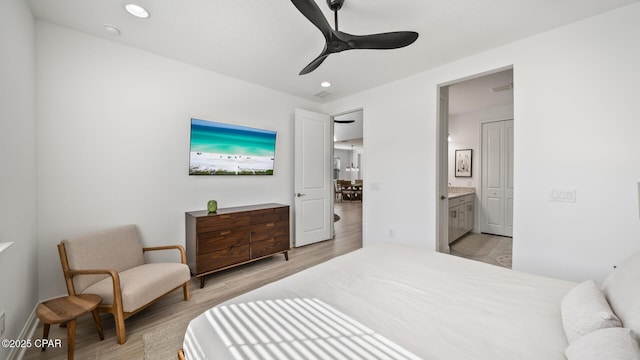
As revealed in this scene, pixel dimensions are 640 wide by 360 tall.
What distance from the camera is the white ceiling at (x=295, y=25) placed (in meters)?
1.98

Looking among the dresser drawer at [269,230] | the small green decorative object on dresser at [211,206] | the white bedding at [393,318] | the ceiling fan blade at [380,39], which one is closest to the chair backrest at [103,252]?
the small green decorative object on dresser at [211,206]

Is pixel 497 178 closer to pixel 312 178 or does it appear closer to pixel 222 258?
pixel 312 178

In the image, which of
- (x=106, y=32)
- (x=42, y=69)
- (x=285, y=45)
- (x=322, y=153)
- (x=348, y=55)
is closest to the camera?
(x=42, y=69)

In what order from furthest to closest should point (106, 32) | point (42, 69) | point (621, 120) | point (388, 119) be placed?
point (388, 119)
point (106, 32)
point (42, 69)
point (621, 120)

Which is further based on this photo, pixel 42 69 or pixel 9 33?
pixel 42 69

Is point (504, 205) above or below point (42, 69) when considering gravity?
below

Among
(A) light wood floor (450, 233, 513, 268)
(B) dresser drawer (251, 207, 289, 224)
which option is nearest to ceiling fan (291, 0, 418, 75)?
(B) dresser drawer (251, 207, 289, 224)

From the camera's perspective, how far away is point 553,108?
233cm

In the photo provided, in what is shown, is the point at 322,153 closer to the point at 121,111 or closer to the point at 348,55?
the point at 348,55

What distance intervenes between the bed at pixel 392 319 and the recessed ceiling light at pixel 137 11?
2.38 metres

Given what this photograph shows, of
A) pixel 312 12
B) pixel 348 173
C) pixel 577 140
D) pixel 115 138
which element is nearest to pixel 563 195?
pixel 577 140

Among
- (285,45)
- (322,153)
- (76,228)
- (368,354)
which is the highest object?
(285,45)

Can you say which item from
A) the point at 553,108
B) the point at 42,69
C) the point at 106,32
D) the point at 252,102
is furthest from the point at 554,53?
the point at 42,69

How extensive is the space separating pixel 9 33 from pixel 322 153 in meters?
3.54
